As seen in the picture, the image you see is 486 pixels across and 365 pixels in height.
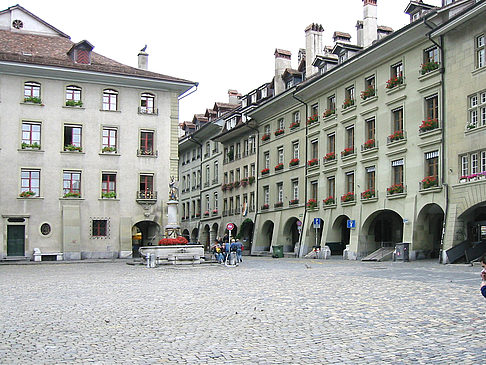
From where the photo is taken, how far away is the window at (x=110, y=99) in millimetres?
46188

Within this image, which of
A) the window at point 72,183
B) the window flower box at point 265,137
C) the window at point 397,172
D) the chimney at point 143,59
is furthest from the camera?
the window flower box at point 265,137

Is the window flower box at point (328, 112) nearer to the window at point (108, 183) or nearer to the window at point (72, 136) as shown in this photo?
the window at point (108, 183)

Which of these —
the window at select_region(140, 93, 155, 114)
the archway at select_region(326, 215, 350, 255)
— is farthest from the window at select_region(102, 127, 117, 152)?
the archway at select_region(326, 215, 350, 255)

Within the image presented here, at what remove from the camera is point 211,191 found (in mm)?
69812

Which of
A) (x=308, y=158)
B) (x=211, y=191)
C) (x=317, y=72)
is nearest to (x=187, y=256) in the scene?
(x=308, y=158)

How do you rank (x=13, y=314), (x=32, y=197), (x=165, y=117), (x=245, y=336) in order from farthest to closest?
1. (x=165, y=117)
2. (x=32, y=197)
3. (x=13, y=314)
4. (x=245, y=336)

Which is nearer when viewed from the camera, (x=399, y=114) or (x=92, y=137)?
(x=399, y=114)

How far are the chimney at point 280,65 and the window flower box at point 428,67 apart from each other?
834 inches

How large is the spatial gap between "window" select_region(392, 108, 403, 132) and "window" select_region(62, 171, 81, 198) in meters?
22.0

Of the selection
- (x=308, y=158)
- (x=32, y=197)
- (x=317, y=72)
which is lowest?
(x=32, y=197)

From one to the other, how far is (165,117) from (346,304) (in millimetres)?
35694

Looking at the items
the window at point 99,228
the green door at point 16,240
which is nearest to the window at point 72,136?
the window at point 99,228

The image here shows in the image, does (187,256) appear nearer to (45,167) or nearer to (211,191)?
(45,167)

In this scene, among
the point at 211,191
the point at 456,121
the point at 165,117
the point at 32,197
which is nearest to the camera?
the point at 456,121
